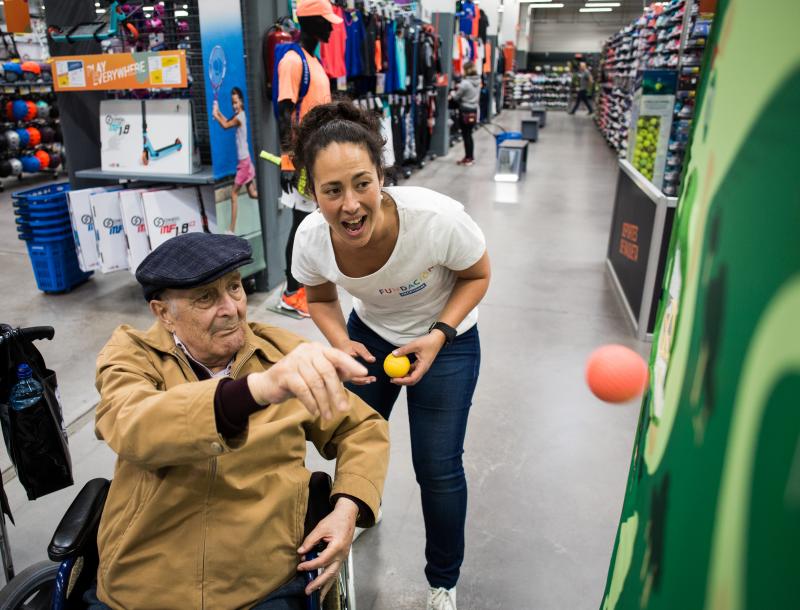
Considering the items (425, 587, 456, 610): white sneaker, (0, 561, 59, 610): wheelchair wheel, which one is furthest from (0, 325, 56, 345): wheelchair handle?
(425, 587, 456, 610): white sneaker

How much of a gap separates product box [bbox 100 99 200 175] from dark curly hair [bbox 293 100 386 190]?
2.95m

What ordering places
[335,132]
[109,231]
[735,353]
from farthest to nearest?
[109,231], [335,132], [735,353]

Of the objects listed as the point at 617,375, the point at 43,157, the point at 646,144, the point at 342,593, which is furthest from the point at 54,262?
the point at 43,157

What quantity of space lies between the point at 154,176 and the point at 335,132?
10.8 feet

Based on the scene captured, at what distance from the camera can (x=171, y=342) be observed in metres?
1.36

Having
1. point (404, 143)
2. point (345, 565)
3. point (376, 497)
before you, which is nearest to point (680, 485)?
point (376, 497)

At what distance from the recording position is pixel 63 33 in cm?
442

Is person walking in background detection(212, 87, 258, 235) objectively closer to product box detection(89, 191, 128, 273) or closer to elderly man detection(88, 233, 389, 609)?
product box detection(89, 191, 128, 273)

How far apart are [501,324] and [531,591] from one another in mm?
2416

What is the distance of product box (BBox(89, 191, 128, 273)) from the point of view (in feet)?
14.2

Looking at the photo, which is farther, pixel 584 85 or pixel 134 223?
pixel 584 85

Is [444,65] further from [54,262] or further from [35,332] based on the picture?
[35,332]

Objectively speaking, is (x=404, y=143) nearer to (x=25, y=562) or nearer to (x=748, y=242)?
(x=25, y=562)

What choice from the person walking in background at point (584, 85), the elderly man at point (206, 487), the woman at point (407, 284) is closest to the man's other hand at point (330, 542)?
the elderly man at point (206, 487)
